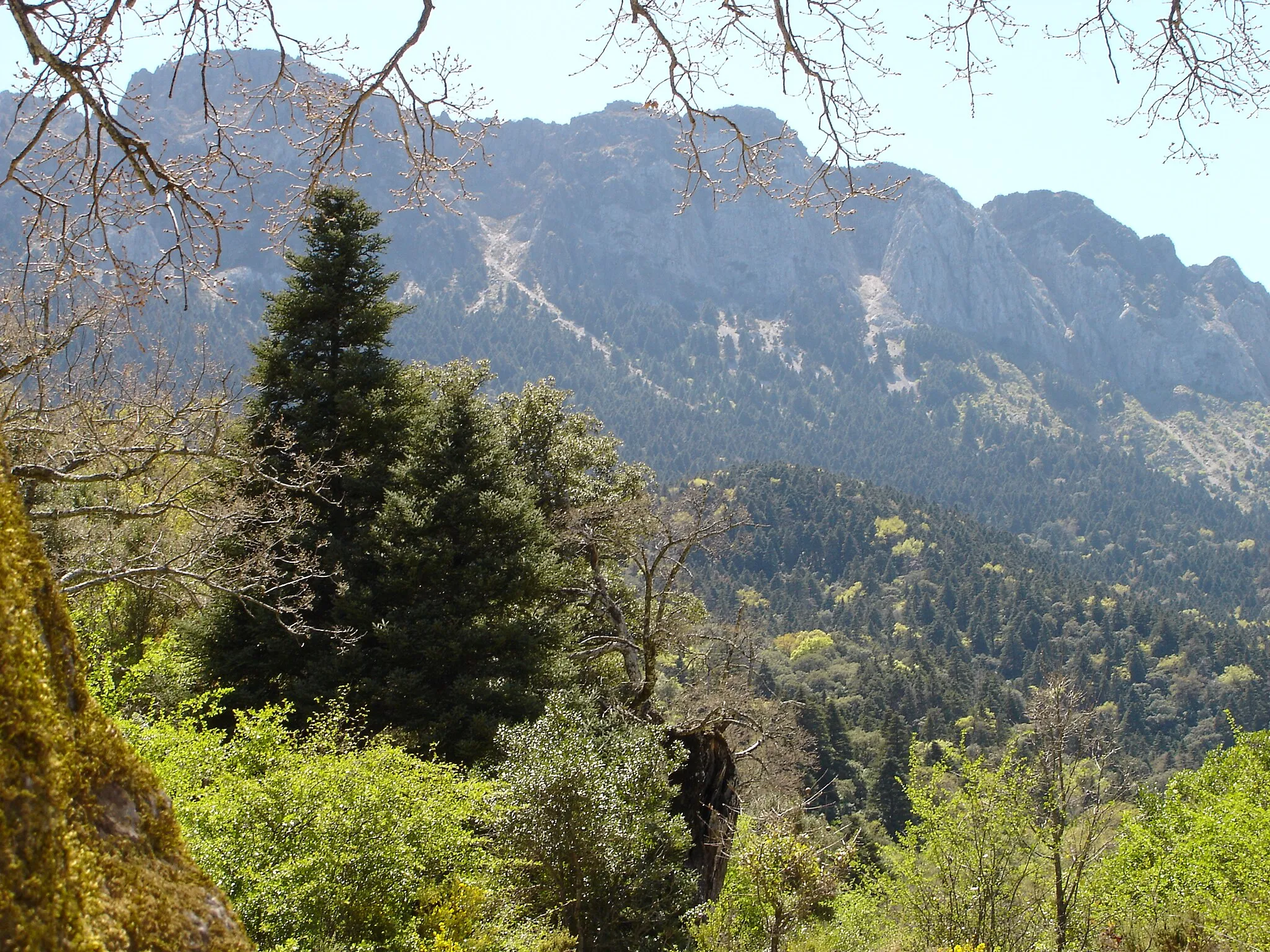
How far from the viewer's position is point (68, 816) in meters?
2.20

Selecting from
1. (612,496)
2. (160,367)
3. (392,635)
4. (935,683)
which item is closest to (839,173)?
(160,367)

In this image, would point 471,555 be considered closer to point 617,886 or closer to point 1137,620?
point 617,886

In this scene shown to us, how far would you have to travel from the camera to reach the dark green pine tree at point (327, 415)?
1684 cm

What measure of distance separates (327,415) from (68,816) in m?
17.7

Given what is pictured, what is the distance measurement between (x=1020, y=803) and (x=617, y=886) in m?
7.18

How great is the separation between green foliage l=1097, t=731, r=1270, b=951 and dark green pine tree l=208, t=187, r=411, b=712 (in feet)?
48.2

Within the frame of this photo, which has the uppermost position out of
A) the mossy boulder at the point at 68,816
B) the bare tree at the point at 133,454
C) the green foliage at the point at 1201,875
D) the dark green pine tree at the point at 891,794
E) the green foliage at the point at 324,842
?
the bare tree at the point at 133,454

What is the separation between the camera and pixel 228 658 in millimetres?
16656

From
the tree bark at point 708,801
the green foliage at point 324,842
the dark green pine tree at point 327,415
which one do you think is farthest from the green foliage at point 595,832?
the dark green pine tree at point 327,415

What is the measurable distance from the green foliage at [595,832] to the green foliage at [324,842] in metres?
1.39

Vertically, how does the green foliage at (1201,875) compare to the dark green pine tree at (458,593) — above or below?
below

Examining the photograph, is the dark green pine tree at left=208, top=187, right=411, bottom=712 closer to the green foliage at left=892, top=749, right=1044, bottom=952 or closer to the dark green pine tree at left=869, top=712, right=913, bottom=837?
the green foliage at left=892, top=749, right=1044, bottom=952

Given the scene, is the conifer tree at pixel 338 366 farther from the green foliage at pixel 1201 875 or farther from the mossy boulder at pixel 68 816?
the mossy boulder at pixel 68 816

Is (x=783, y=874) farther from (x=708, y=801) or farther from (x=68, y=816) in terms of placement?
(x=68, y=816)
